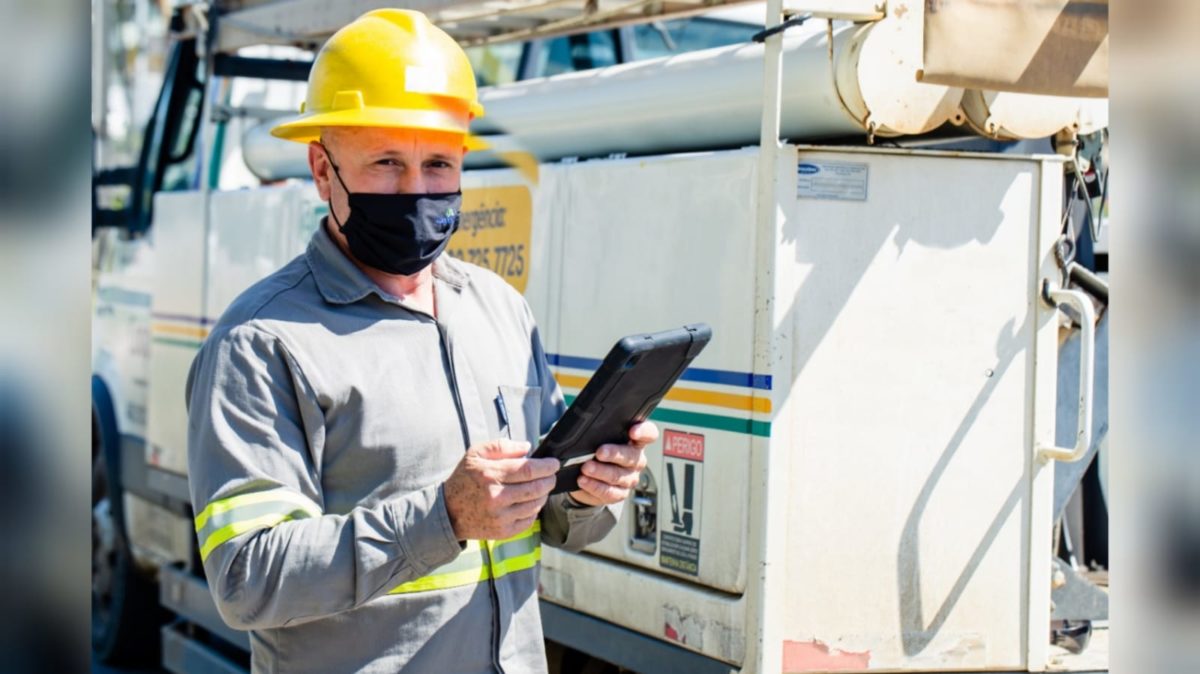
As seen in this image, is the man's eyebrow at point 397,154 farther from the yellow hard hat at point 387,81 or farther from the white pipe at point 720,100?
the white pipe at point 720,100

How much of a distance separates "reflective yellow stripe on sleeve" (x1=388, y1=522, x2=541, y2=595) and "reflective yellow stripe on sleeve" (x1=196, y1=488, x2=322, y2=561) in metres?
0.25

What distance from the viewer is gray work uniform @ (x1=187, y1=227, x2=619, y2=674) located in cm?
211

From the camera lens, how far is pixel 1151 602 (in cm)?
98

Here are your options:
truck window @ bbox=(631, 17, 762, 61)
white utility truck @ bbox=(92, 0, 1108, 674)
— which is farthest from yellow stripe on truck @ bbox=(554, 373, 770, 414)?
truck window @ bbox=(631, 17, 762, 61)

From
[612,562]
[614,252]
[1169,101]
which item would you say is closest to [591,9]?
[614,252]

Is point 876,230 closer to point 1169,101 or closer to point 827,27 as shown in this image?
point 827,27

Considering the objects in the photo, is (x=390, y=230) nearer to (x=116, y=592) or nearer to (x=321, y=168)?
(x=321, y=168)

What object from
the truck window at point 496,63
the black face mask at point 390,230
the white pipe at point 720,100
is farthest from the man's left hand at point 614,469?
the truck window at point 496,63

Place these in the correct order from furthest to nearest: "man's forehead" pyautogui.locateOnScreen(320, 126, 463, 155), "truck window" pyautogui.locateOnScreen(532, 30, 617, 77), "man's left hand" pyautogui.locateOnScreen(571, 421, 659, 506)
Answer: "truck window" pyautogui.locateOnScreen(532, 30, 617, 77)
"man's forehead" pyautogui.locateOnScreen(320, 126, 463, 155)
"man's left hand" pyautogui.locateOnScreen(571, 421, 659, 506)

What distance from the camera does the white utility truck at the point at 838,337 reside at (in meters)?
3.48

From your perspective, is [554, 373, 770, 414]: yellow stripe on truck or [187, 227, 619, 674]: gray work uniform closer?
[187, 227, 619, 674]: gray work uniform

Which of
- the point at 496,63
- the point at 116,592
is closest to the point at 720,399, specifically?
the point at 496,63

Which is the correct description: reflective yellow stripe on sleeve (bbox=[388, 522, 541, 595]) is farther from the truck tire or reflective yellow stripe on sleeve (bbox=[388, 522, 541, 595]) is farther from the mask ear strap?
the truck tire

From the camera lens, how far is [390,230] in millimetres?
2447
